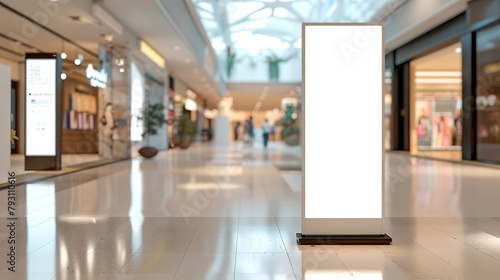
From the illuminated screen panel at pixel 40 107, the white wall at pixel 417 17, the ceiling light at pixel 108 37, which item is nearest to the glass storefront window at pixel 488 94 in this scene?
the white wall at pixel 417 17

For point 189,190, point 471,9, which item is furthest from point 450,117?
point 189,190

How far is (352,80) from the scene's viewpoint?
370 centimetres

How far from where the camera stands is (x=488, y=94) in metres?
12.4

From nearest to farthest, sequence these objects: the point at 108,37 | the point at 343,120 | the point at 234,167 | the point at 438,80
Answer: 1. the point at 343,120
2. the point at 234,167
3. the point at 108,37
4. the point at 438,80

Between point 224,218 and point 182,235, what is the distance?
88 centimetres

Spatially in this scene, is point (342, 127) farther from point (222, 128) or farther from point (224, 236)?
point (222, 128)

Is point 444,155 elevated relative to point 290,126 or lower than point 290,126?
lower

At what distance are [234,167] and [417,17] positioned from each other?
6.95 m

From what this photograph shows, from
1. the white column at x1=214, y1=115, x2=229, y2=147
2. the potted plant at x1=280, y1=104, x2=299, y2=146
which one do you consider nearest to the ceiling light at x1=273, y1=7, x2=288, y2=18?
the potted plant at x1=280, y1=104, x2=299, y2=146

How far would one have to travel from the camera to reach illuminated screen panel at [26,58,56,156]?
32.1 feet

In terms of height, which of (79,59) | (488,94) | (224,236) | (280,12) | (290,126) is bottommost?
(224,236)

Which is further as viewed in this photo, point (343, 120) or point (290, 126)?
point (290, 126)

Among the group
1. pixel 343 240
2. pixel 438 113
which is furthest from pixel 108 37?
pixel 438 113

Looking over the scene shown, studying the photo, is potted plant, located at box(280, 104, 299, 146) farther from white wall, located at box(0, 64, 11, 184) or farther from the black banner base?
the black banner base
